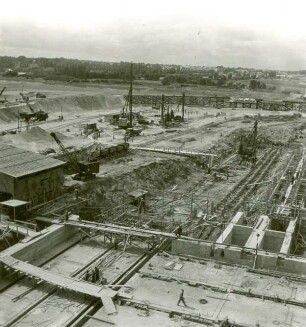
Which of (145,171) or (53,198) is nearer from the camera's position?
(53,198)

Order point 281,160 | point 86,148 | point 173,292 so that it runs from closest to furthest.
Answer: point 173,292, point 86,148, point 281,160

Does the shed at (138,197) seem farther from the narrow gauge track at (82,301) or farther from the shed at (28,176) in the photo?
the narrow gauge track at (82,301)

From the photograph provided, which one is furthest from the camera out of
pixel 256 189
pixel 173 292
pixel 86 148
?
pixel 86 148

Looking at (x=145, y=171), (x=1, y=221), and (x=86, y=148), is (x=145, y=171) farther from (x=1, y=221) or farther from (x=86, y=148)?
(x=1, y=221)

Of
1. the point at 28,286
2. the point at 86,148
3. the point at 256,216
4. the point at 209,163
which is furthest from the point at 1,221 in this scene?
the point at 209,163

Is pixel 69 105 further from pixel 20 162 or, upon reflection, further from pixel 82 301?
pixel 82 301

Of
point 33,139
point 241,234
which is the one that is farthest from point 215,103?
point 241,234

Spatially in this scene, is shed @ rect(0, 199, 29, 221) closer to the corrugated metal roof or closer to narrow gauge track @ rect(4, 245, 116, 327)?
the corrugated metal roof
